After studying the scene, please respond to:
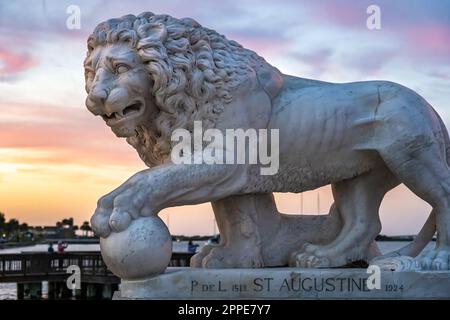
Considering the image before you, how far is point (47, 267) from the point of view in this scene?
26766 millimetres

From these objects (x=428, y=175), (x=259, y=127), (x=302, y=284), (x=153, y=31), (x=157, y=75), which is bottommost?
(x=302, y=284)

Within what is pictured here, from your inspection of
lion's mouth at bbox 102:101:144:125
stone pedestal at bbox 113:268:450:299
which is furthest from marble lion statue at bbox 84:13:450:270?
stone pedestal at bbox 113:268:450:299

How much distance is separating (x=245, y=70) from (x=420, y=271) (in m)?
1.77

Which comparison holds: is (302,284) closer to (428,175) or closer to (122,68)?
(428,175)

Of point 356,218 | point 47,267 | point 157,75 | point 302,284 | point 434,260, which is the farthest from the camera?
point 47,267

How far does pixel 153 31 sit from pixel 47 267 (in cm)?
2237

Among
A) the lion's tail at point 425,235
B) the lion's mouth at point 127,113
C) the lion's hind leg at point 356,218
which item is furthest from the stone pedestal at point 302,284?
the lion's mouth at point 127,113

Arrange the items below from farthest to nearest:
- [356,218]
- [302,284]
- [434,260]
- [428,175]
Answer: [356,218]
[428,175]
[434,260]
[302,284]

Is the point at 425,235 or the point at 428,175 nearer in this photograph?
the point at 428,175

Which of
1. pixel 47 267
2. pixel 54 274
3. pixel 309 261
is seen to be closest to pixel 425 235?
pixel 309 261

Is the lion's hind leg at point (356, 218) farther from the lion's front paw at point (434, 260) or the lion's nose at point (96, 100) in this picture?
the lion's nose at point (96, 100)

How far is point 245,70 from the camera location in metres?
5.62

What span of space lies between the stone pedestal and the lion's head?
→ 0.91m
